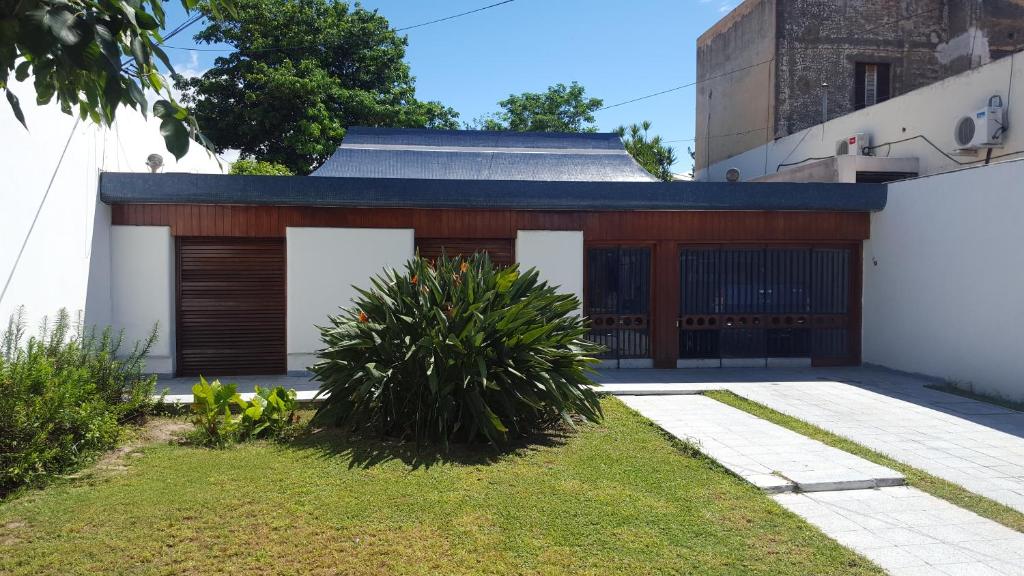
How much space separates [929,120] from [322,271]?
1134 centimetres

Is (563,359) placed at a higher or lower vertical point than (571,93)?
lower

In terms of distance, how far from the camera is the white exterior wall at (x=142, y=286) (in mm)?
9898

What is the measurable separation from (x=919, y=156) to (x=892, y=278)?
3.62m

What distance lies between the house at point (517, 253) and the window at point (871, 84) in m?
8.87

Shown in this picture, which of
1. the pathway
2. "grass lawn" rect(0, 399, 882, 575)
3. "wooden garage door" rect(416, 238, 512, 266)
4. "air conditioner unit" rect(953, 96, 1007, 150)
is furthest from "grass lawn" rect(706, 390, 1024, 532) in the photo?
"air conditioner unit" rect(953, 96, 1007, 150)

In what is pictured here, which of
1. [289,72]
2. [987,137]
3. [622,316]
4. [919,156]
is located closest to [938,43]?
[919,156]

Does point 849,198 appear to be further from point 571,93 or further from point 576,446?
point 571,93

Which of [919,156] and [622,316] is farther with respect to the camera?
[919,156]

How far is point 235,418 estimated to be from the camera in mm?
6879

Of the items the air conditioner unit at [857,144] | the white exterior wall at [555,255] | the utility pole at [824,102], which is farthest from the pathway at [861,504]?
the utility pole at [824,102]

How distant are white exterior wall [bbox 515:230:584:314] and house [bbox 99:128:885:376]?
22mm

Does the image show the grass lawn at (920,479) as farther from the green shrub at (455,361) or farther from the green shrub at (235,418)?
the green shrub at (235,418)

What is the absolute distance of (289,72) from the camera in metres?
23.1

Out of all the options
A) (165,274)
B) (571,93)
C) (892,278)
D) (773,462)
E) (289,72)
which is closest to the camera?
(773,462)
